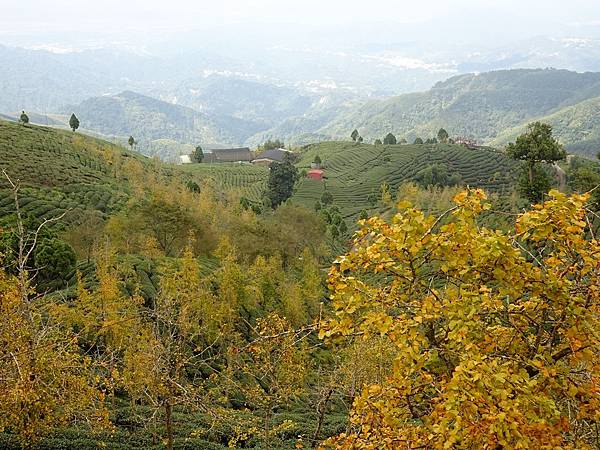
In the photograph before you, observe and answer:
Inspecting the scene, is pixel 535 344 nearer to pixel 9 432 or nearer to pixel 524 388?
pixel 524 388

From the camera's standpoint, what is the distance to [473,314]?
577 cm

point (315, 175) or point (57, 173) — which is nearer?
point (57, 173)

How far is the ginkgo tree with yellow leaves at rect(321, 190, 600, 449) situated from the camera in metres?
5.74

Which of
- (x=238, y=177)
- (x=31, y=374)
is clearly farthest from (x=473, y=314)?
(x=238, y=177)

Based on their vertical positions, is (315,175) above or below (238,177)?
above

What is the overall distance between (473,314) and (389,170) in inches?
4054

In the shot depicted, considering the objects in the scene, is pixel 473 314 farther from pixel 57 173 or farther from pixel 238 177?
pixel 238 177

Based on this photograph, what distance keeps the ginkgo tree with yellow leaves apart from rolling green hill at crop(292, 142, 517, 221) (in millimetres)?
77650

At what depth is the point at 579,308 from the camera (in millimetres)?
5863

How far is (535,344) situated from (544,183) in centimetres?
3822

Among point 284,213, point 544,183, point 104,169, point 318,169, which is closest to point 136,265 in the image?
point 284,213

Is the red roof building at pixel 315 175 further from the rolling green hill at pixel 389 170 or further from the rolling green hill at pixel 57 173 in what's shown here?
the rolling green hill at pixel 57 173

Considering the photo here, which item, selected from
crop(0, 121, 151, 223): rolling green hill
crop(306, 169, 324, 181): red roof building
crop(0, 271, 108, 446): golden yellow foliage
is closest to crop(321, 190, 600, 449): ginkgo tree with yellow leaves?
crop(0, 271, 108, 446): golden yellow foliage

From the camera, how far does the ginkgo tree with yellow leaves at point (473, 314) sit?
5.74 meters
